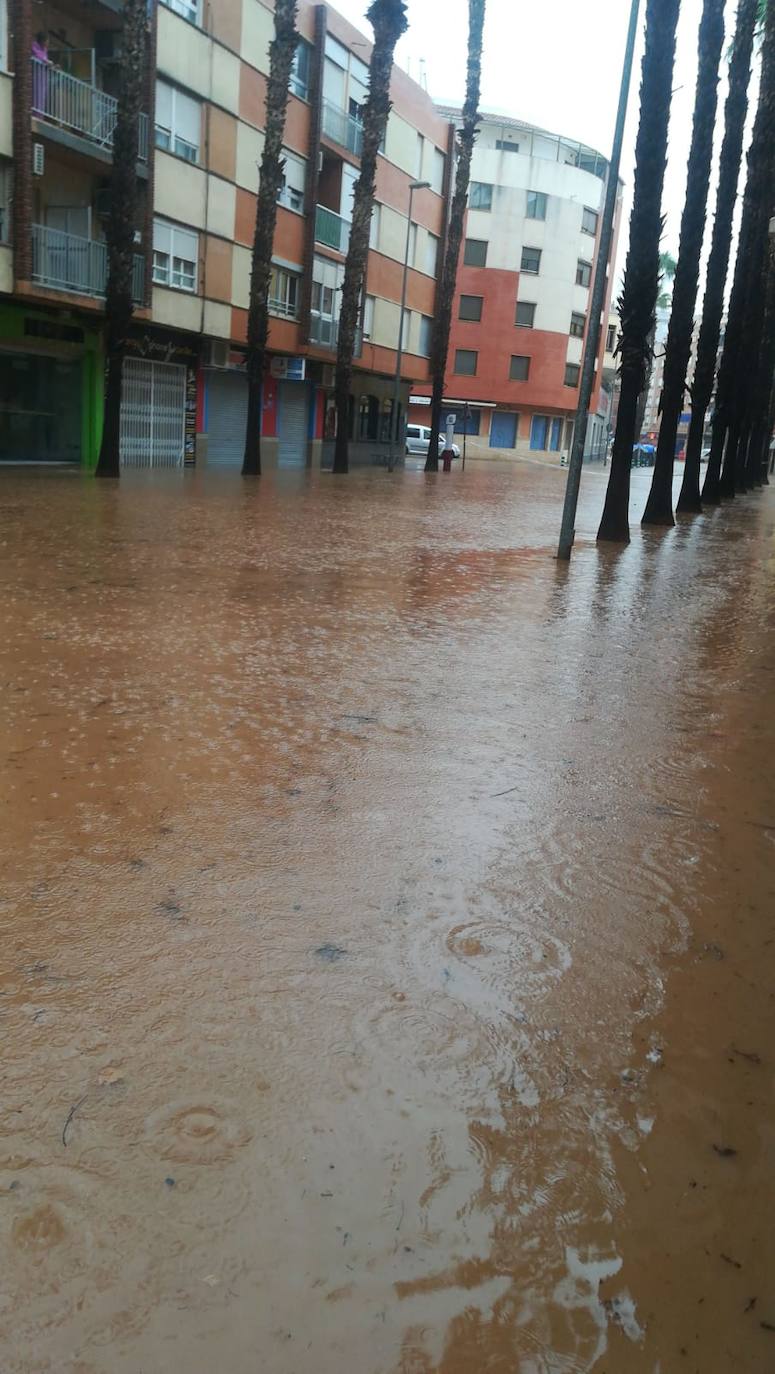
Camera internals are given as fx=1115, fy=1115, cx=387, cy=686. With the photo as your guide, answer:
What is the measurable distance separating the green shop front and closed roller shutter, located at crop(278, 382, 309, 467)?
10.7 meters

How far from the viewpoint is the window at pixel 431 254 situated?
4406cm

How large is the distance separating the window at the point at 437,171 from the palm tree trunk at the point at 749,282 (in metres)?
17.5

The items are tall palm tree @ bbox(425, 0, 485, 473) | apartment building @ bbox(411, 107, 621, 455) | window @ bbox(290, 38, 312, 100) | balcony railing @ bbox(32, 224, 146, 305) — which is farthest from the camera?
Answer: apartment building @ bbox(411, 107, 621, 455)

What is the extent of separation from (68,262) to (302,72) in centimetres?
1454

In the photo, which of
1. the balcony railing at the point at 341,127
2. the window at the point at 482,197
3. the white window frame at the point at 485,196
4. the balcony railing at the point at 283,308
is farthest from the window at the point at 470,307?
the balcony railing at the point at 283,308

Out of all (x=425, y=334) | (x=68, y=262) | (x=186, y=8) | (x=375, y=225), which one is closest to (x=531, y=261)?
(x=425, y=334)

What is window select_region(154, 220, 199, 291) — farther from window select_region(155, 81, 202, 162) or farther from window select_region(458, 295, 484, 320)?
window select_region(458, 295, 484, 320)

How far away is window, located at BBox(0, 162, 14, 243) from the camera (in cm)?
2169

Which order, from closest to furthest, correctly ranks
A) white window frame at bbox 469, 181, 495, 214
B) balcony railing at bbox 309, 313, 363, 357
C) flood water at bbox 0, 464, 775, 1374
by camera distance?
flood water at bbox 0, 464, 775, 1374 → balcony railing at bbox 309, 313, 363, 357 → white window frame at bbox 469, 181, 495, 214

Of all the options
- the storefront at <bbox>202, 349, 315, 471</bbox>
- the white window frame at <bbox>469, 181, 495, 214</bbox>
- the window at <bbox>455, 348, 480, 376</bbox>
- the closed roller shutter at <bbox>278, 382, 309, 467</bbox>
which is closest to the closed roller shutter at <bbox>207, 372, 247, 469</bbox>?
the storefront at <bbox>202, 349, 315, 471</bbox>

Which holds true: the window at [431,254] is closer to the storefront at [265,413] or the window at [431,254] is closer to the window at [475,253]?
the storefront at [265,413]

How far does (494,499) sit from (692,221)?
8.64m

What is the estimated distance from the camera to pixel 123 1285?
7.16 feet

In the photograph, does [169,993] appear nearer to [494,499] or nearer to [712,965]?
[712,965]
